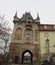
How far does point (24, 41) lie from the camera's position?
45375 mm

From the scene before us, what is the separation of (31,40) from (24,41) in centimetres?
196

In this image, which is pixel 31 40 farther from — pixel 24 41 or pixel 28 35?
pixel 24 41

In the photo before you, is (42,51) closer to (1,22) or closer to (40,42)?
(40,42)

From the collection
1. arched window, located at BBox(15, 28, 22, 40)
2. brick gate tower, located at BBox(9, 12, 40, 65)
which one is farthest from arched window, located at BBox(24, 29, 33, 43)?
arched window, located at BBox(15, 28, 22, 40)

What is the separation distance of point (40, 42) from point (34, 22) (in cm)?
628

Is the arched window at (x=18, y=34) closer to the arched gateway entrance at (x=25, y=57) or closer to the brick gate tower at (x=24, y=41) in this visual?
the brick gate tower at (x=24, y=41)

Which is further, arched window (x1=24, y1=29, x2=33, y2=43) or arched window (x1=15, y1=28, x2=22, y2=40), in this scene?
arched window (x1=15, y1=28, x2=22, y2=40)

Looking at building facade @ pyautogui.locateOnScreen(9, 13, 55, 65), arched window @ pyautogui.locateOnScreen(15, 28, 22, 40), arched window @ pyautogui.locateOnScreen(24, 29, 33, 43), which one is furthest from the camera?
arched window @ pyautogui.locateOnScreen(15, 28, 22, 40)

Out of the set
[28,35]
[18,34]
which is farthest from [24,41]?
[18,34]

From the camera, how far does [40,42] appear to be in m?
45.6

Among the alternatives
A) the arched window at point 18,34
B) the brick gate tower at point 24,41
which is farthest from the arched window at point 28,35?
the arched window at point 18,34

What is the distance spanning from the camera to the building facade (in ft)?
144

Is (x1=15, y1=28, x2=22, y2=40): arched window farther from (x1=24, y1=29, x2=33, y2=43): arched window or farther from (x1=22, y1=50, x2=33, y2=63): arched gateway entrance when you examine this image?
(x1=22, y1=50, x2=33, y2=63): arched gateway entrance

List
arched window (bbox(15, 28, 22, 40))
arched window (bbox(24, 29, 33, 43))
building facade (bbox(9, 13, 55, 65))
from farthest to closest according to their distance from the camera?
1. arched window (bbox(15, 28, 22, 40))
2. arched window (bbox(24, 29, 33, 43))
3. building facade (bbox(9, 13, 55, 65))
